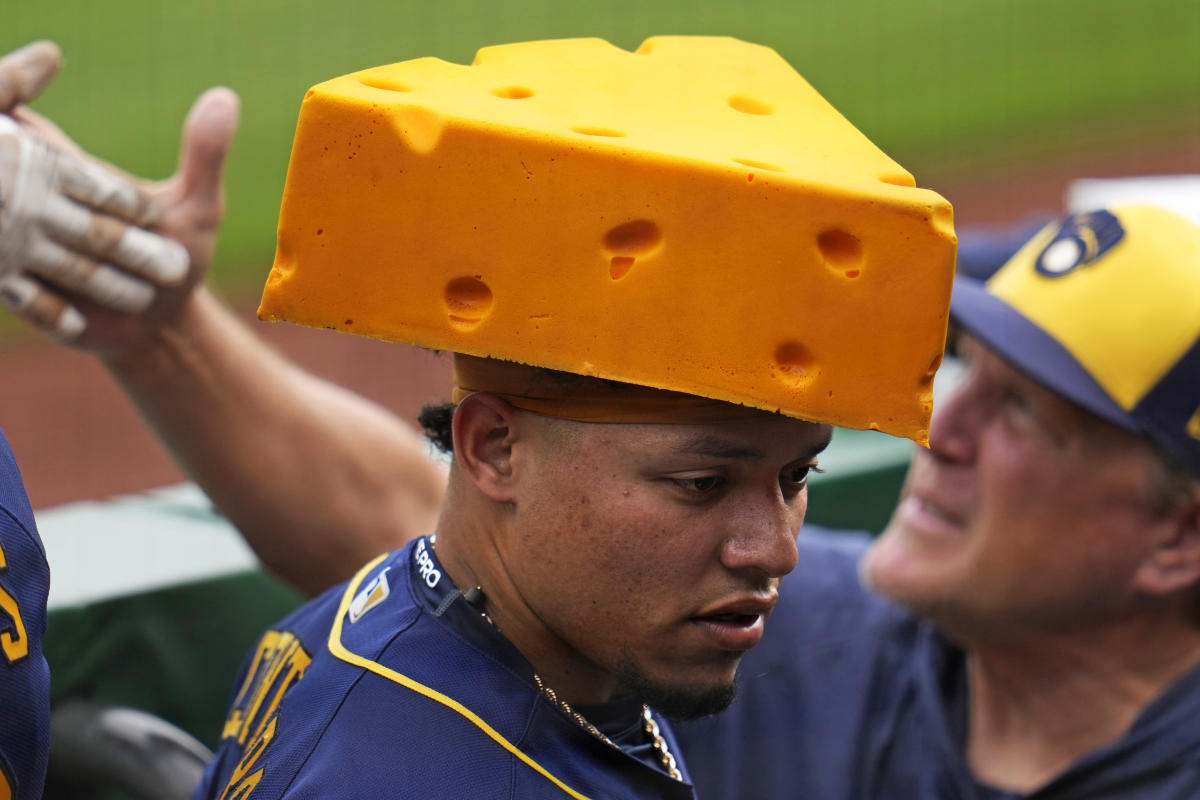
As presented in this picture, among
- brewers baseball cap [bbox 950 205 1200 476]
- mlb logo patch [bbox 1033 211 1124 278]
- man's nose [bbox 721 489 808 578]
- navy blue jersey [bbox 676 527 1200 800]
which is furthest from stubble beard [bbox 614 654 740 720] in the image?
mlb logo patch [bbox 1033 211 1124 278]

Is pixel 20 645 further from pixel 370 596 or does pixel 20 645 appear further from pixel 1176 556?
Result: pixel 1176 556

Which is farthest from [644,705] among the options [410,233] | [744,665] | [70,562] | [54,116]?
[54,116]

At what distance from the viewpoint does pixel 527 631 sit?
1.40 meters

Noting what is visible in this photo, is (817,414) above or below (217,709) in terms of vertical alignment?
above

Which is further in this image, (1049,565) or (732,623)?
(1049,565)

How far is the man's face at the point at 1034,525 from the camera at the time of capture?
7.48 ft

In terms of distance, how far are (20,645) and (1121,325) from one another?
5.70 ft

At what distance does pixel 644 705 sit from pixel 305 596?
1148 millimetres

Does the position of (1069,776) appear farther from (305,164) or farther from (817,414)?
(305,164)

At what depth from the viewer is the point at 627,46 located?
9.26m

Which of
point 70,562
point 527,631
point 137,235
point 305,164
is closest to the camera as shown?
point 305,164

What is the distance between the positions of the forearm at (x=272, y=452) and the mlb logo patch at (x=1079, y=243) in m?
1.17

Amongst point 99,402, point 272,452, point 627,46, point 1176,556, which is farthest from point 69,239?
point 627,46

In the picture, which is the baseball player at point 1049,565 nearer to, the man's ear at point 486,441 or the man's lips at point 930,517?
the man's lips at point 930,517
